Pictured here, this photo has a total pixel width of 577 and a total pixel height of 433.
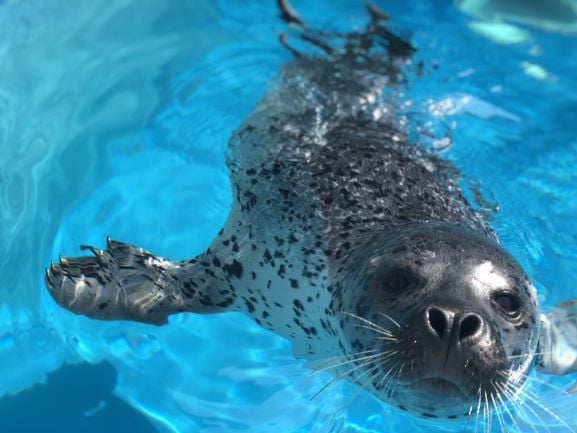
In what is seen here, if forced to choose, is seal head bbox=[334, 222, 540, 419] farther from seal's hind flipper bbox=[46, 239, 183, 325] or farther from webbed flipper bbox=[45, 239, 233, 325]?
seal's hind flipper bbox=[46, 239, 183, 325]

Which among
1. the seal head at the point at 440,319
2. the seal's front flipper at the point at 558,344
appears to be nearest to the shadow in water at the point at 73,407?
the seal head at the point at 440,319

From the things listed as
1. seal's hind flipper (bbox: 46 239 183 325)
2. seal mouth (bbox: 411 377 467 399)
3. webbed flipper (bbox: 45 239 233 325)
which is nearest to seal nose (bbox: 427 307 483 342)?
seal mouth (bbox: 411 377 467 399)

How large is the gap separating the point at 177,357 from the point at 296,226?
3.50ft

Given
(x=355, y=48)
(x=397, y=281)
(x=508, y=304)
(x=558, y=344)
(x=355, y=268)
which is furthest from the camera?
(x=355, y=48)

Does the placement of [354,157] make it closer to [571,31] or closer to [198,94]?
[198,94]

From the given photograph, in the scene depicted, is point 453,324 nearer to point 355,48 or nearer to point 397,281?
point 397,281

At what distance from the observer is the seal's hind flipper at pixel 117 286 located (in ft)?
11.9

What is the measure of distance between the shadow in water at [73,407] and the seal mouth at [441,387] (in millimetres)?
1750

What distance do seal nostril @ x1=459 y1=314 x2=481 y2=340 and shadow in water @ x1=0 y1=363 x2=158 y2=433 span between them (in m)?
1.94

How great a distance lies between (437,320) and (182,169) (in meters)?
3.13

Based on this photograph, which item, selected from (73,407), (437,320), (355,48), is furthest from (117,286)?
(355,48)

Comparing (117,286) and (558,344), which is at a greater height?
(117,286)

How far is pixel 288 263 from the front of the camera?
11.4 feet

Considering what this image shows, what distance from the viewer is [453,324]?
2301mm
